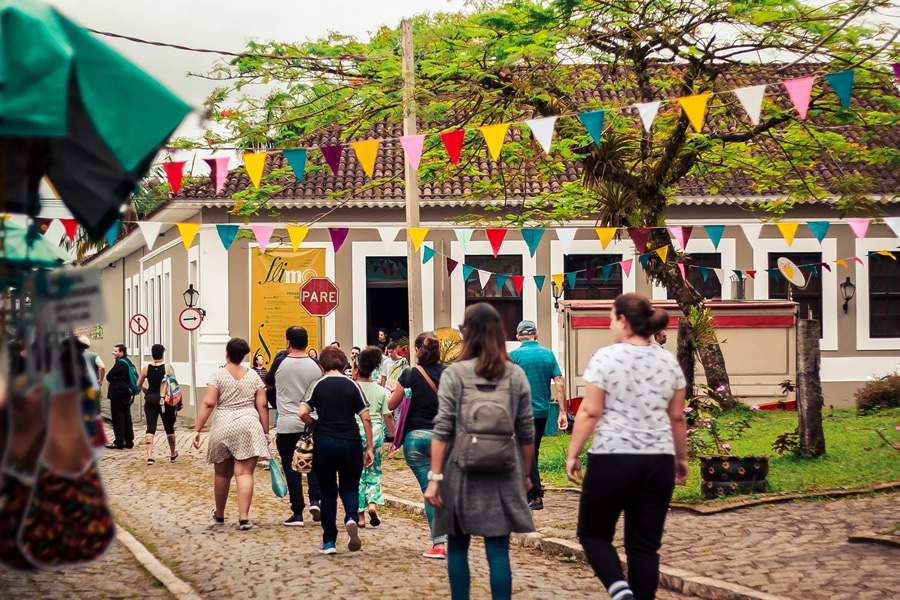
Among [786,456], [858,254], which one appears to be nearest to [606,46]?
[786,456]

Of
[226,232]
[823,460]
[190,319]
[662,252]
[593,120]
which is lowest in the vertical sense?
[823,460]

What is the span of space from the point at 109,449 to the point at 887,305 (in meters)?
19.5

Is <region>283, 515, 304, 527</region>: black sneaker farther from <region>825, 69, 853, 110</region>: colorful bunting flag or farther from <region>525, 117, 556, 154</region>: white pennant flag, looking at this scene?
<region>825, 69, 853, 110</region>: colorful bunting flag

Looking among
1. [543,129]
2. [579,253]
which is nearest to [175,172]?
[543,129]

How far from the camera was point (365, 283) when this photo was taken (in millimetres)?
31859

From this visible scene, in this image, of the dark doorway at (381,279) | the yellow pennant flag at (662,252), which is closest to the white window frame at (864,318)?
the dark doorway at (381,279)

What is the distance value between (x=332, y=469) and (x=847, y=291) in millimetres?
24576

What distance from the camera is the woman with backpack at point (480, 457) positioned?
675 cm

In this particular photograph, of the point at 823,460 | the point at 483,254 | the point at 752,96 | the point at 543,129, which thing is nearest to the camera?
the point at 752,96

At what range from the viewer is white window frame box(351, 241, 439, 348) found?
3178 cm

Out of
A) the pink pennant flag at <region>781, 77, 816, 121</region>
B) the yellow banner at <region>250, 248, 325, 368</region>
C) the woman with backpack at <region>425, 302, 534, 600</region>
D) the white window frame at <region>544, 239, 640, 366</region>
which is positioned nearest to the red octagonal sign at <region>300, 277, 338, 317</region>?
the yellow banner at <region>250, 248, 325, 368</region>

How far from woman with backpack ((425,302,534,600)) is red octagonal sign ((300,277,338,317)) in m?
17.6

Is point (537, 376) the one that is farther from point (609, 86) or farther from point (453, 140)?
point (609, 86)

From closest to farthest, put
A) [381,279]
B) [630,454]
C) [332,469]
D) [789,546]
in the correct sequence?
[630,454]
[789,546]
[332,469]
[381,279]
